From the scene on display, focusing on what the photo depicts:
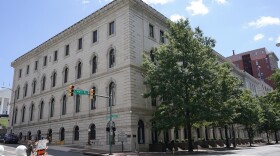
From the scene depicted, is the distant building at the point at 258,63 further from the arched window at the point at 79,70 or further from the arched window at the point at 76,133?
the arched window at the point at 76,133

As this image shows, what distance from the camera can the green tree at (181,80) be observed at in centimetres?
2650

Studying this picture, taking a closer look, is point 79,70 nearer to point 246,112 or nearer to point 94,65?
point 94,65

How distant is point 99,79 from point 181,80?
11.7 meters

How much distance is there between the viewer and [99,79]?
33.8m

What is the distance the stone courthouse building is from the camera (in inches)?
1177

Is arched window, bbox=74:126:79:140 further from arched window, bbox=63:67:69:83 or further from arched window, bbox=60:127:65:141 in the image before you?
arched window, bbox=63:67:69:83

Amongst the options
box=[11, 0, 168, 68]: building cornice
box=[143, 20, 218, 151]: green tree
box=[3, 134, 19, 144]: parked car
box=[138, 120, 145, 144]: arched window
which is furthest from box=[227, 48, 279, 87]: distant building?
box=[3, 134, 19, 144]: parked car

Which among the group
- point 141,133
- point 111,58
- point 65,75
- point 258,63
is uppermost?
point 258,63

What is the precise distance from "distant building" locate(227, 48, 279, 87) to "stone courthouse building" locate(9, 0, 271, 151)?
8605 cm

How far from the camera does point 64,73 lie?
134ft

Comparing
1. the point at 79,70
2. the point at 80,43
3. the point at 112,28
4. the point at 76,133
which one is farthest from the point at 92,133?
the point at 80,43

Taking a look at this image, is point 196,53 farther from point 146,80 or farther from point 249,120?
point 249,120

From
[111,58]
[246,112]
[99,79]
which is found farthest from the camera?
[246,112]

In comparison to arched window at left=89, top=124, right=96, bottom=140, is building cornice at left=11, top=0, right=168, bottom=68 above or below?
above
